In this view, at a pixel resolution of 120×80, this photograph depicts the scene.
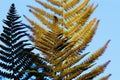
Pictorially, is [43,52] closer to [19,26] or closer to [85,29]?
[19,26]

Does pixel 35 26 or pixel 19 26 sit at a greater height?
pixel 35 26

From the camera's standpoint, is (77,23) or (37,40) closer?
(37,40)

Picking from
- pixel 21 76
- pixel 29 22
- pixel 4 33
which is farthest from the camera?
pixel 29 22

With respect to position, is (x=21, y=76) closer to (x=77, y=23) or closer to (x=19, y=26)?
(x=19, y=26)

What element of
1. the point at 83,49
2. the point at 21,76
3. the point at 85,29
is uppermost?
the point at 85,29

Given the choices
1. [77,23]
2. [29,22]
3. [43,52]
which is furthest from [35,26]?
[43,52]

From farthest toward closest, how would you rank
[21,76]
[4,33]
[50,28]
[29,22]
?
[29,22], [50,28], [4,33], [21,76]
